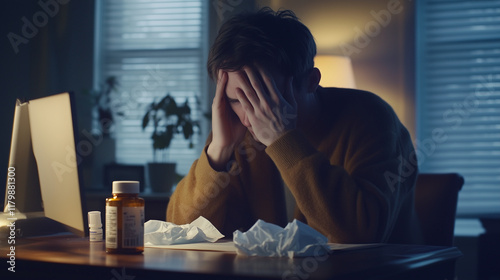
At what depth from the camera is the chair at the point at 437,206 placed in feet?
5.17

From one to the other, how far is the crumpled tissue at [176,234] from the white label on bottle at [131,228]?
15cm

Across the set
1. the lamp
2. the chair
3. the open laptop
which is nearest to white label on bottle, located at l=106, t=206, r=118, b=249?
the open laptop

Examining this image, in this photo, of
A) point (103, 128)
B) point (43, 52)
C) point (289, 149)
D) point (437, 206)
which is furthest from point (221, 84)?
point (43, 52)

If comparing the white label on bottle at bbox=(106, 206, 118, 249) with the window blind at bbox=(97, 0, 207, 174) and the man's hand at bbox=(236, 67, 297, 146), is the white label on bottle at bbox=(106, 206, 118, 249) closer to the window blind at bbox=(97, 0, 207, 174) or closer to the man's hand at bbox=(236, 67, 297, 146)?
the man's hand at bbox=(236, 67, 297, 146)

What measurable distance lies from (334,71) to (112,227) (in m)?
1.91

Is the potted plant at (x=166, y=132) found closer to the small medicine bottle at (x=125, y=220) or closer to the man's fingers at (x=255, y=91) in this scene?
the man's fingers at (x=255, y=91)

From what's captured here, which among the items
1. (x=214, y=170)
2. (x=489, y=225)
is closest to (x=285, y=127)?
(x=214, y=170)

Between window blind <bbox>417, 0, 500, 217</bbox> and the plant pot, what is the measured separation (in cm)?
135

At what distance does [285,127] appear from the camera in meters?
1.33

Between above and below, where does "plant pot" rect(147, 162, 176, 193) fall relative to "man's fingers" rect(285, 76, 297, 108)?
below

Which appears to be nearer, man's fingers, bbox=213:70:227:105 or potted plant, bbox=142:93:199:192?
man's fingers, bbox=213:70:227:105

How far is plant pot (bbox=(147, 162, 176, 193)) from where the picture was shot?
309cm

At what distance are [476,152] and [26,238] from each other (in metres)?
2.42

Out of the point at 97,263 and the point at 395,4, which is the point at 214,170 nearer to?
the point at 97,263
